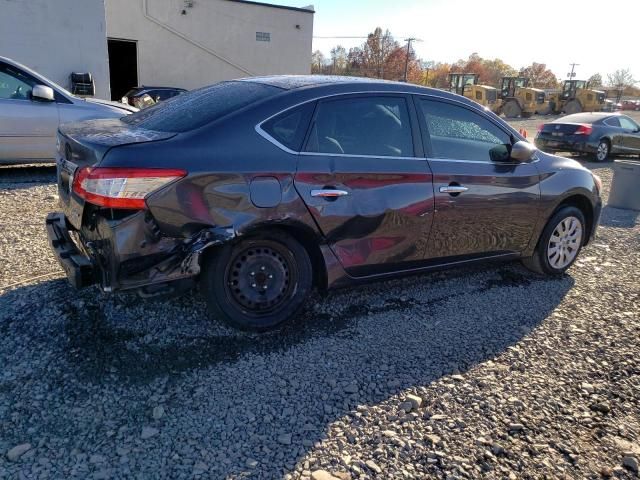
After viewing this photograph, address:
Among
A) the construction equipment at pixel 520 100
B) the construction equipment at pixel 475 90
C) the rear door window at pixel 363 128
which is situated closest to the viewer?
the rear door window at pixel 363 128

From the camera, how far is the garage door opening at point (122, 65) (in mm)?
22312

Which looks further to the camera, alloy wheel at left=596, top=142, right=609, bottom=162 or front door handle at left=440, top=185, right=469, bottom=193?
alloy wheel at left=596, top=142, right=609, bottom=162

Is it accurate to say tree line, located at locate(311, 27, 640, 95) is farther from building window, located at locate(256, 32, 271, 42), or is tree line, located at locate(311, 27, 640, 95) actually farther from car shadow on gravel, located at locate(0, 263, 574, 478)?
car shadow on gravel, located at locate(0, 263, 574, 478)

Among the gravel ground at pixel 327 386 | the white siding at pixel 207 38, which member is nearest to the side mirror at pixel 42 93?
the gravel ground at pixel 327 386

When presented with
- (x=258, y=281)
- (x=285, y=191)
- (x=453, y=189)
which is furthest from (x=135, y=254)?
(x=453, y=189)

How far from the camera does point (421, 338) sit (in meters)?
3.63

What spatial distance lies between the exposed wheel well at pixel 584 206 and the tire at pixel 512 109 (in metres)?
32.2

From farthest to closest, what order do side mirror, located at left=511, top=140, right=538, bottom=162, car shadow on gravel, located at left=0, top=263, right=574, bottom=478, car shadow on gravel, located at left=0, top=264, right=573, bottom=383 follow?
side mirror, located at left=511, top=140, right=538, bottom=162
car shadow on gravel, located at left=0, top=264, right=573, bottom=383
car shadow on gravel, located at left=0, top=263, right=574, bottom=478

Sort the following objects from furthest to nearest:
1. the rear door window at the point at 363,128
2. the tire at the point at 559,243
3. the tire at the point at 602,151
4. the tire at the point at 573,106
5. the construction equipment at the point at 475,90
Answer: the tire at the point at 573,106, the construction equipment at the point at 475,90, the tire at the point at 602,151, the tire at the point at 559,243, the rear door window at the point at 363,128

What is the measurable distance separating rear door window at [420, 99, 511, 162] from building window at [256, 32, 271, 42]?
71.6ft

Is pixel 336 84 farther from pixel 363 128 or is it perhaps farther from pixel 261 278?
pixel 261 278

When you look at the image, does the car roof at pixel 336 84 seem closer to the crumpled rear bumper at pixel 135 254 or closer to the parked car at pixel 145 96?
the crumpled rear bumper at pixel 135 254

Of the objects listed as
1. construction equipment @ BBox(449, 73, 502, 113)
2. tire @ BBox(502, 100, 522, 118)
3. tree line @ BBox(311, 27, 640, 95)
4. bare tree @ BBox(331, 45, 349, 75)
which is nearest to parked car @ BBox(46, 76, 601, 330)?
construction equipment @ BBox(449, 73, 502, 113)

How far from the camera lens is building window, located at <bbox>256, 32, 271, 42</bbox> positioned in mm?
23984
